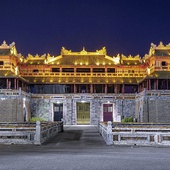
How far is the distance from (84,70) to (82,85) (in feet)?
10.1

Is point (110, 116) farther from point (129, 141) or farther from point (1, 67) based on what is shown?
point (129, 141)

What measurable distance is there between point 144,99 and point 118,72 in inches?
533

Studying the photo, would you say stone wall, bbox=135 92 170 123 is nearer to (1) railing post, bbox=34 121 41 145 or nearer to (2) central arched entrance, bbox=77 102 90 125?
(2) central arched entrance, bbox=77 102 90 125

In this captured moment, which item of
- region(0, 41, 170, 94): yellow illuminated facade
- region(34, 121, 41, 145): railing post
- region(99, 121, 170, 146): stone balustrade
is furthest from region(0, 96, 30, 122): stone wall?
region(99, 121, 170, 146): stone balustrade

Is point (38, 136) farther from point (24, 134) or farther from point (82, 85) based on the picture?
point (82, 85)

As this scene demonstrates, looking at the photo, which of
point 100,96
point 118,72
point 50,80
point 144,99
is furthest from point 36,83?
point 144,99

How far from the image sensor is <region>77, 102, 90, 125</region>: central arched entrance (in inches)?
2175

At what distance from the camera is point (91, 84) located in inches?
2189

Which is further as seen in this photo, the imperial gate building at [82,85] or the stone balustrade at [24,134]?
the imperial gate building at [82,85]

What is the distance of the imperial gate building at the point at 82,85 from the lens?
47.0 meters

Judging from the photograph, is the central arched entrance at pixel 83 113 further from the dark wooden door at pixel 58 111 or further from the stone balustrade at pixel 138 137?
the stone balustrade at pixel 138 137

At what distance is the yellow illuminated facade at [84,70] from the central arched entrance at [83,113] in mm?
2720

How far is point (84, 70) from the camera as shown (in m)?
58.3

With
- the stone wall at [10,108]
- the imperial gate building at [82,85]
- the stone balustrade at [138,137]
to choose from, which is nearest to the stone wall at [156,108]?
the imperial gate building at [82,85]
